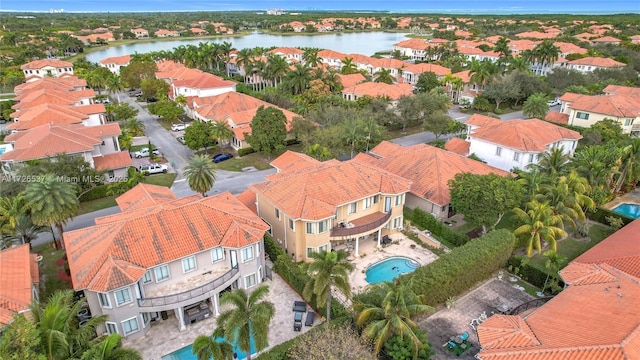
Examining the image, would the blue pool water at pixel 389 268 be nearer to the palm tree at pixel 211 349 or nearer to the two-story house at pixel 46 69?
the palm tree at pixel 211 349

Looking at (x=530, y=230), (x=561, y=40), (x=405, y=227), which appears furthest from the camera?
(x=561, y=40)

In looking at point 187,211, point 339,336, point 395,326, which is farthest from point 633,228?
point 187,211

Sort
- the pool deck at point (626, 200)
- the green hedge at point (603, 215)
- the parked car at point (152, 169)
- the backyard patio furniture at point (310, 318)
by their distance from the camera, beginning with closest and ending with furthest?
the backyard patio furniture at point (310, 318) < the green hedge at point (603, 215) < the pool deck at point (626, 200) < the parked car at point (152, 169)

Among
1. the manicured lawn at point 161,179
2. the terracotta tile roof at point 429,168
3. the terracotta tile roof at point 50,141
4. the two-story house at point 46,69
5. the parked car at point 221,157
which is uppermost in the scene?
the two-story house at point 46,69

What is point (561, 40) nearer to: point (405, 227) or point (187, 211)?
point (405, 227)

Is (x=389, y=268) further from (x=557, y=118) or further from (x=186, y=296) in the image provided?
(x=557, y=118)

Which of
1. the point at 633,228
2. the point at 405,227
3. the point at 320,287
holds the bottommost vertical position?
the point at 405,227

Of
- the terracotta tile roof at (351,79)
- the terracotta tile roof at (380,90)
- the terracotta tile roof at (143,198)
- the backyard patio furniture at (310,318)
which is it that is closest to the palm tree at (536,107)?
the terracotta tile roof at (380,90)
